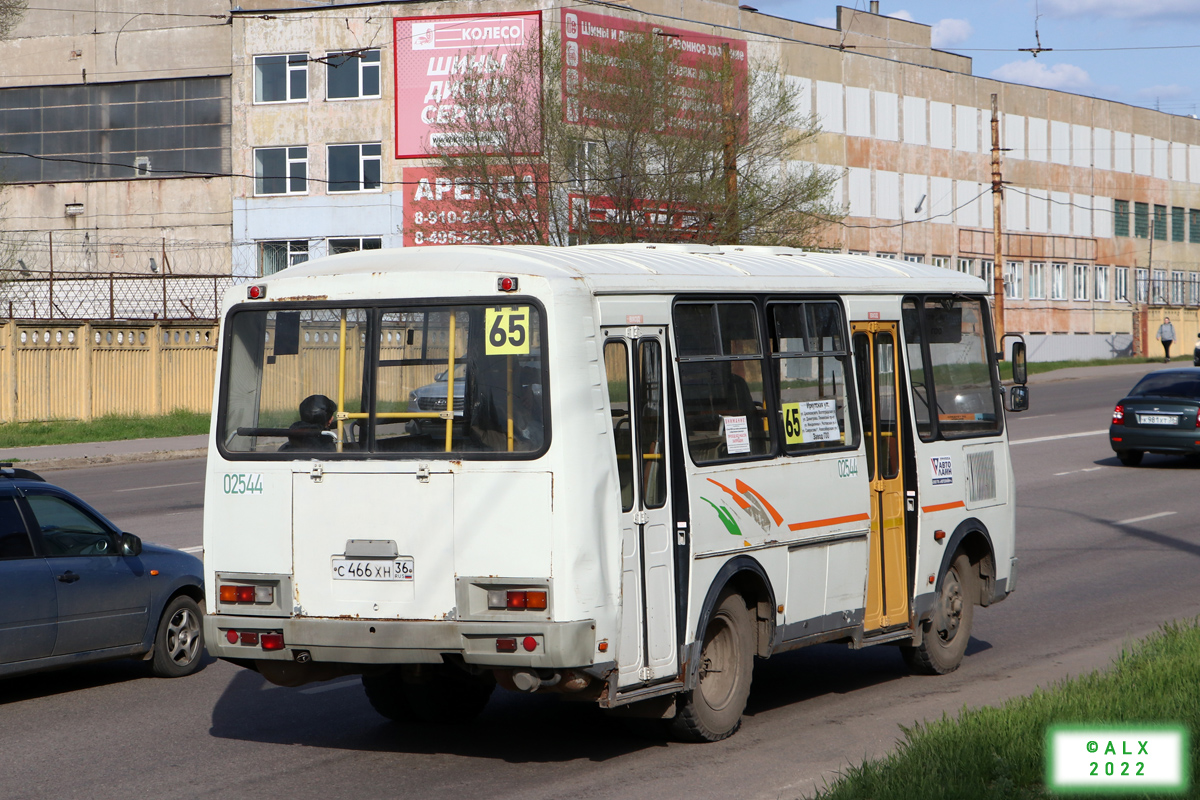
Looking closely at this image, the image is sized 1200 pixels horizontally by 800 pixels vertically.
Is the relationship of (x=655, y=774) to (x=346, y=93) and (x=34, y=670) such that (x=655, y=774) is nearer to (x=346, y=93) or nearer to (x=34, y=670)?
(x=34, y=670)

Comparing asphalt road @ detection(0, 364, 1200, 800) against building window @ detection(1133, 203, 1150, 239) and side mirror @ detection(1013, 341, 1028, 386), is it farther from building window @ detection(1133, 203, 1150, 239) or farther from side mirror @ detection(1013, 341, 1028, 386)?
building window @ detection(1133, 203, 1150, 239)

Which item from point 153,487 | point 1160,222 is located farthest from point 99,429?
point 1160,222

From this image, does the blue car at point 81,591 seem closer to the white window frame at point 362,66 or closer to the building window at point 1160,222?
the white window frame at point 362,66

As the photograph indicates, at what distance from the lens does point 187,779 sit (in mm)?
7246

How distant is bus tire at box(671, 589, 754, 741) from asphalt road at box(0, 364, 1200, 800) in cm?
14

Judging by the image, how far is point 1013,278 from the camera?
2741 inches

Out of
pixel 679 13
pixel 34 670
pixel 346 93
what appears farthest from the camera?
pixel 679 13

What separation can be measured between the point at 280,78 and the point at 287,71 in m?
0.39

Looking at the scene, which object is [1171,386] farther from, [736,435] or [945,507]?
[736,435]

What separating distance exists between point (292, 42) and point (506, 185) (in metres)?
16.6

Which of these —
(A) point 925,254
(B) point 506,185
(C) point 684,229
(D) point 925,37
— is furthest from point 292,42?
(D) point 925,37

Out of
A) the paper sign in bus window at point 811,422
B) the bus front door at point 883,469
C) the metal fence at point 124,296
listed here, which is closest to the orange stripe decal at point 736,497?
the paper sign in bus window at point 811,422

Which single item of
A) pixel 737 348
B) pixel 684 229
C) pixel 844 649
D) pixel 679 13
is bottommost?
pixel 844 649

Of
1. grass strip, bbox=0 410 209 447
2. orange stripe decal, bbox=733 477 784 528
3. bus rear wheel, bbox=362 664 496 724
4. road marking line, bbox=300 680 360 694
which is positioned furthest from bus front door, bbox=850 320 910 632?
grass strip, bbox=0 410 209 447
